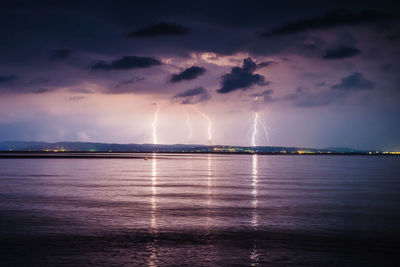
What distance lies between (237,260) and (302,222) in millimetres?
7893

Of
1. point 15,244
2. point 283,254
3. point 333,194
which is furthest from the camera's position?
point 333,194

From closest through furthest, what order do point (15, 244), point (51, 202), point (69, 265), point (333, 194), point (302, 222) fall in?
point (69, 265), point (15, 244), point (302, 222), point (51, 202), point (333, 194)

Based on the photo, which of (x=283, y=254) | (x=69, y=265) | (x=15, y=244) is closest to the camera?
(x=69, y=265)

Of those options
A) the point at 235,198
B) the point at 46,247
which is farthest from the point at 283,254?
the point at 235,198

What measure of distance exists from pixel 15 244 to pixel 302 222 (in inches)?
474

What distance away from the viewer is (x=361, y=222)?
70.5 feet

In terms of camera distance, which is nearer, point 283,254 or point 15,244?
point 283,254

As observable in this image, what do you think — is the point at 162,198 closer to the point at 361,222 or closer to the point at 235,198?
the point at 235,198

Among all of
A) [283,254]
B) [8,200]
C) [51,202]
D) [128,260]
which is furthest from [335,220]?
[8,200]

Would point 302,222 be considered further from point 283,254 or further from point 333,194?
point 333,194

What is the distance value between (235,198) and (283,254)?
15946mm

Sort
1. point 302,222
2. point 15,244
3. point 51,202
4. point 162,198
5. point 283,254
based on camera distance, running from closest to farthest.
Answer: point 283,254 < point 15,244 < point 302,222 < point 51,202 < point 162,198

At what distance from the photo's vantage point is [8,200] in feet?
94.3

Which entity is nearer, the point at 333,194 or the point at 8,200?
the point at 8,200
